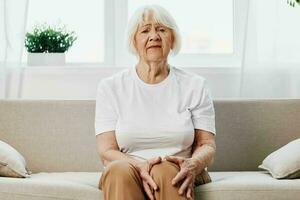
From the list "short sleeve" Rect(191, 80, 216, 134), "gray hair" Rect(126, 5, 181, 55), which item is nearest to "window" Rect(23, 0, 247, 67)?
"gray hair" Rect(126, 5, 181, 55)

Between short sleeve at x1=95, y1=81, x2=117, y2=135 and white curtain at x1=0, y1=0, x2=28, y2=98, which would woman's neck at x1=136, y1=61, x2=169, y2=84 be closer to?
short sleeve at x1=95, y1=81, x2=117, y2=135

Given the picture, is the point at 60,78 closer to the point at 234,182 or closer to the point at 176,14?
the point at 176,14

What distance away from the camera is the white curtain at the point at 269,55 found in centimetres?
369

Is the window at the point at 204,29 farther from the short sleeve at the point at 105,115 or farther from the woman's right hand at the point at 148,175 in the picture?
the woman's right hand at the point at 148,175

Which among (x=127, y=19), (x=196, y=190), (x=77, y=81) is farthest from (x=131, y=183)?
(x=127, y=19)

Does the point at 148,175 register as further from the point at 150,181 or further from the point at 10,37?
the point at 10,37

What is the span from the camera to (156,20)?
2.92m

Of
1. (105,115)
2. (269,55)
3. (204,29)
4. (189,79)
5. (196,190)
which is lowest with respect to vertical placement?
(196,190)

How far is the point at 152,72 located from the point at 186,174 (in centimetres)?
67

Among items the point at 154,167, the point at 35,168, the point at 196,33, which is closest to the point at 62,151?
the point at 35,168

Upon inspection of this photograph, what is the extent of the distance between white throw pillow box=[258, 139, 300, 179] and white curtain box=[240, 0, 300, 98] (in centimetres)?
77

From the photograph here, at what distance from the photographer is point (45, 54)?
12.7 feet

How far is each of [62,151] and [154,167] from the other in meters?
0.96

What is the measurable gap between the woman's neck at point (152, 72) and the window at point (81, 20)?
3.62ft
